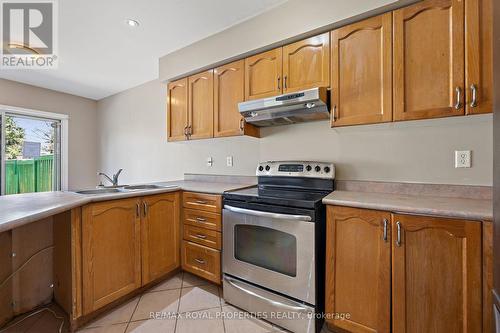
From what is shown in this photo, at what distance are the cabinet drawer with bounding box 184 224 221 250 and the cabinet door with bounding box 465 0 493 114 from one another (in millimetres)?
1857

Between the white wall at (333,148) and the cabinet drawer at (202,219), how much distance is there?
0.67m

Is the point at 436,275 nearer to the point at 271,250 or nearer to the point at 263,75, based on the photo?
the point at 271,250

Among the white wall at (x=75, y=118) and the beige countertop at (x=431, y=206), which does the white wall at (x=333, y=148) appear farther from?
the white wall at (x=75, y=118)

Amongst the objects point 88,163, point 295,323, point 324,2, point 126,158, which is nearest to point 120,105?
point 126,158

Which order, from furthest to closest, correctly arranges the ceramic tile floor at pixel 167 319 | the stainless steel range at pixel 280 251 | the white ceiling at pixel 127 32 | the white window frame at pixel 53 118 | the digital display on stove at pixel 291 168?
the white window frame at pixel 53 118 < the digital display on stove at pixel 291 168 < the white ceiling at pixel 127 32 < the ceramic tile floor at pixel 167 319 < the stainless steel range at pixel 280 251

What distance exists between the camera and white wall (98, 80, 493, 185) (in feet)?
4.64

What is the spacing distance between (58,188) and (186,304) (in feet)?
11.4

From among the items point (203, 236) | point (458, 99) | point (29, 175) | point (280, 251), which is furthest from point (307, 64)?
point (29, 175)

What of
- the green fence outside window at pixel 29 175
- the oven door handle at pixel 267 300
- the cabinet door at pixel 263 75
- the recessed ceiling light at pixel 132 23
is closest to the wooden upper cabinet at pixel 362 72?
the cabinet door at pixel 263 75

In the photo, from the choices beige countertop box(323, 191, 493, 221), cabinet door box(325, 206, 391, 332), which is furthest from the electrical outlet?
cabinet door box(325, 206, 391, 332)

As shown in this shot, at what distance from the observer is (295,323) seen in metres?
1.41

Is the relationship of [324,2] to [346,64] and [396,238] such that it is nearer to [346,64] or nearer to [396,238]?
[346,64]

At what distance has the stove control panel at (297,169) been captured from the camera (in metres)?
1.80

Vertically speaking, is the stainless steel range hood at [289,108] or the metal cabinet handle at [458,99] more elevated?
the stainless steel range hood at [289,108]
